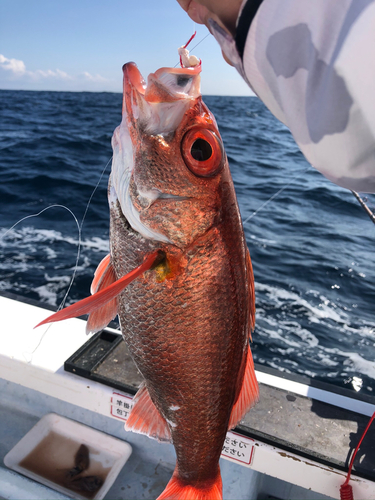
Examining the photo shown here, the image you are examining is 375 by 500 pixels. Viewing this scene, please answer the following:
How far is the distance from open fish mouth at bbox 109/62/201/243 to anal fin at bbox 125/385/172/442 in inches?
31.5

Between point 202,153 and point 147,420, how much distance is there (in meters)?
1.12

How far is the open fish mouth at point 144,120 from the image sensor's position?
121cm

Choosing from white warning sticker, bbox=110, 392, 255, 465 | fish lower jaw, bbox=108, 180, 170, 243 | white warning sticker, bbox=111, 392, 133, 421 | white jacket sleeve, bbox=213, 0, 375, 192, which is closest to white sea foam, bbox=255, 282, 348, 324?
white warning sticker, bbox=110, 392, 255, 465

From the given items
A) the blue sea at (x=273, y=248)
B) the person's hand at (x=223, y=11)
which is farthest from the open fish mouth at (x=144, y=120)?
the blue sea at (x=273, y=248)

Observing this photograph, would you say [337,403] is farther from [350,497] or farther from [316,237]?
[316,237]

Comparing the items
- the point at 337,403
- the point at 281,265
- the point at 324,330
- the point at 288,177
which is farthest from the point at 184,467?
the point at 288,177

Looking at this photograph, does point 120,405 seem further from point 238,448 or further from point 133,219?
point 133,219

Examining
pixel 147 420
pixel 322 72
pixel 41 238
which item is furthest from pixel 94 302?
pixel 41 238

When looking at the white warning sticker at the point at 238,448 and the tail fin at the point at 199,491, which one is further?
the white warning sticker at the point at 238,448

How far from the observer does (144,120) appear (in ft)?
4.08

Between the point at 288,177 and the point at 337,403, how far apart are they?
12125 millimetres

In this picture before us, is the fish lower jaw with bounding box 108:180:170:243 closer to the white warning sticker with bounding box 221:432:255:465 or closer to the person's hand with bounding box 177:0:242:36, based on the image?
the person's hand with bounding box 177:0:242:36

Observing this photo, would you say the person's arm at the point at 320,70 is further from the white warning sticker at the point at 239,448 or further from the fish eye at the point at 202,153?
the white warning sticker at the point at 239,448

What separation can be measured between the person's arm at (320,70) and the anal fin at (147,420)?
125 cm
